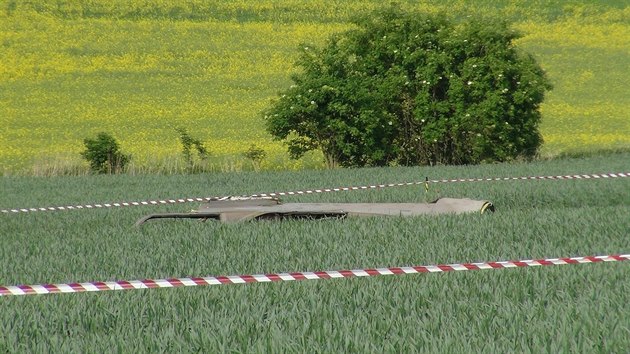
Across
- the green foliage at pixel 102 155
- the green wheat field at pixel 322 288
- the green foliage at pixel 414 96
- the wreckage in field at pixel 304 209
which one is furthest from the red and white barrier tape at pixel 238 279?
the green foliage at pixel 414 96

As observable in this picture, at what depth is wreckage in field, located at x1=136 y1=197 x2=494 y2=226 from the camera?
1366 centimetres

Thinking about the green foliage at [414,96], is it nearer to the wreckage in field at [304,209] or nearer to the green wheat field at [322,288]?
the green wheat field at [322,288]

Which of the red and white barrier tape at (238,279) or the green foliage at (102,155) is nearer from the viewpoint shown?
the red and white barrier tape at (238,279)

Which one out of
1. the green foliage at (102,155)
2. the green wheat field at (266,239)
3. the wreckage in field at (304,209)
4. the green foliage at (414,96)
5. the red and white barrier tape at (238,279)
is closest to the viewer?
the green wheat field at (266,239)

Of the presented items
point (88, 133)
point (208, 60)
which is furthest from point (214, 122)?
point (208, 60)

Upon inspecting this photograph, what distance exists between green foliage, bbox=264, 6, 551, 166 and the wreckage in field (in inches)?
649

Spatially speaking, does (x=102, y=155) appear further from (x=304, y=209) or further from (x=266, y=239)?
(x=266, y=239)

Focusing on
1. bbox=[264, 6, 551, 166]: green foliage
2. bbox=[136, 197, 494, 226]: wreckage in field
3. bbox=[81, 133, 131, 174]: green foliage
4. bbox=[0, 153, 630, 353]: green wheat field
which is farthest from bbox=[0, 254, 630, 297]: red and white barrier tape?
bbox=[264, 6, 551, 166]: green foliage

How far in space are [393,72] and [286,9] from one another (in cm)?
3312

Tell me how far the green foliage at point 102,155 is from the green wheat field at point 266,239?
14.1 inches

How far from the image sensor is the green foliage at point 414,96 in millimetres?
31578

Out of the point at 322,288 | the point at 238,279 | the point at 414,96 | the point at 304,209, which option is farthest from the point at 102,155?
the point at 322,288

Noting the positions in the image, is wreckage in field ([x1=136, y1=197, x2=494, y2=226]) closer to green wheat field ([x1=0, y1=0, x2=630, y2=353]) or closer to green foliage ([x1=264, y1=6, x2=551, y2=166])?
green wheat field ([x1=0, y1=0, x2=630, y2=353])

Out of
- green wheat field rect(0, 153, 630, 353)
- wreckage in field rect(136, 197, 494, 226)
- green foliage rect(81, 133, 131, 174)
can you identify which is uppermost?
green wheat field rect(0, 153, 630, 353)
